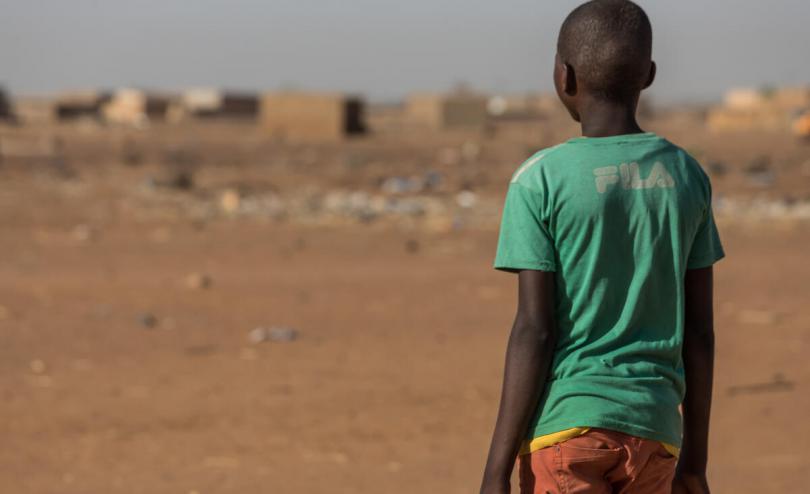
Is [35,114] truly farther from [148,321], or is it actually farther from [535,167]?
[535,167]

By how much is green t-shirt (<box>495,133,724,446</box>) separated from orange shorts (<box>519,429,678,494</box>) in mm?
26

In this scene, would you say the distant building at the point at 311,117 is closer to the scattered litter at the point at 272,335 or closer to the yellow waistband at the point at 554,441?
the scattered litter at the point at 272,335

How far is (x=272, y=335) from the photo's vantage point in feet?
26.8

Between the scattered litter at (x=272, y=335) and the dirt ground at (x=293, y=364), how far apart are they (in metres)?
0.09

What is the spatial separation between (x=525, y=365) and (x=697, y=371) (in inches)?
14.8

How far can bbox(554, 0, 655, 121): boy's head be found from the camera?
2.14 meters

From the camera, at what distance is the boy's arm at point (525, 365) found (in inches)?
84.0

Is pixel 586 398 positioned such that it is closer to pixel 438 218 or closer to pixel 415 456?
pixel 415 456

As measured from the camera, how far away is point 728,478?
5.20m

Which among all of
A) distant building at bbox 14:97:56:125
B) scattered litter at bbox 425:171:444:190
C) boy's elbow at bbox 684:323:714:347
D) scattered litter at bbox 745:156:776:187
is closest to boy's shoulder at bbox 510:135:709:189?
boy's elbow at bbox 684:323:714:347

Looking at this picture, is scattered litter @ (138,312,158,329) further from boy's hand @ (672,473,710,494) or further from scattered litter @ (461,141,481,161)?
scattered litter @ (461,141,481,161)

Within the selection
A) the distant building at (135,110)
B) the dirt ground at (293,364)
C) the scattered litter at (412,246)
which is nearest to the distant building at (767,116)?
the distant building at (135,110)

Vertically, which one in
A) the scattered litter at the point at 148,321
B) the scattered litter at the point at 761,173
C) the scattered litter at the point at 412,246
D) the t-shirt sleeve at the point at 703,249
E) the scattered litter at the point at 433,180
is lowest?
the scattered litter at the point at 761,173

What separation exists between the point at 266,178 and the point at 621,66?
59.4 feet
